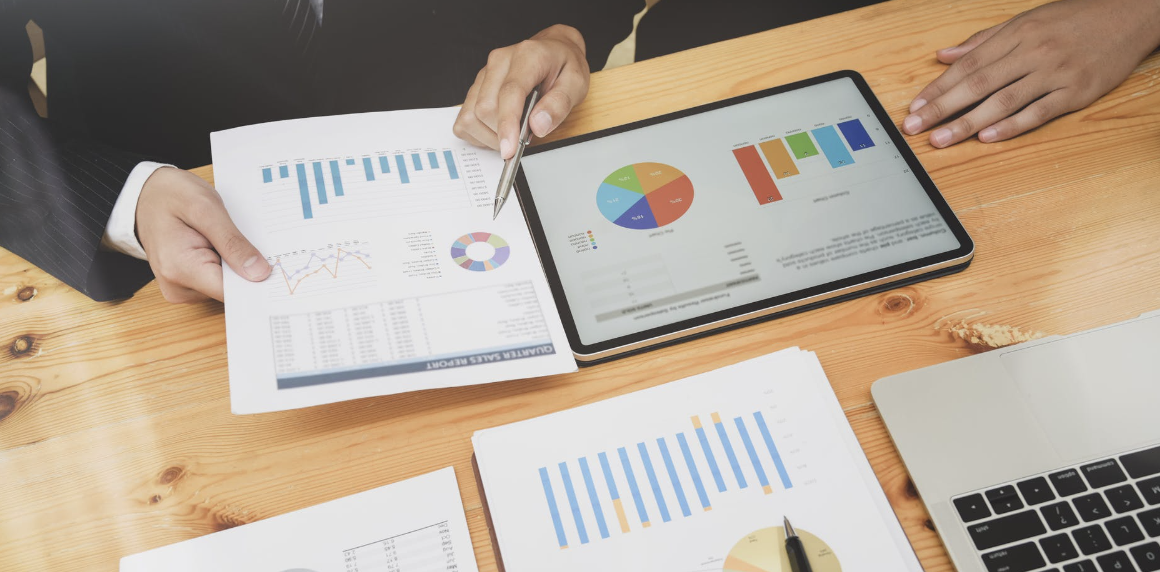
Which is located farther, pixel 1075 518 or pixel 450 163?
pixel 450 163

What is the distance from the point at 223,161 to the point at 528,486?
484 mm

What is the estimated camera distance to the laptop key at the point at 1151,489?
0.51 meters

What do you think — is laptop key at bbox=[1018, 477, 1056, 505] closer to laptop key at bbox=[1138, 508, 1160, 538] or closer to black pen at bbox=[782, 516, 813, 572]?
laptop key at bbox=[1138, 508, 1160, 538]

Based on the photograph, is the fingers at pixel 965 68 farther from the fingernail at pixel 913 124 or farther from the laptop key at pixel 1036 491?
the laptop key at pixel 1036 491

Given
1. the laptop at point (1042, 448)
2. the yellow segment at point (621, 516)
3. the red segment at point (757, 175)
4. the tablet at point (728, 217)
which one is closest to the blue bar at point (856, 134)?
the tablet at point (728, 217)

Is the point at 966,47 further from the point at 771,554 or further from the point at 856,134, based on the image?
the point at 771,554

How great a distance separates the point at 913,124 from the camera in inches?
30.1

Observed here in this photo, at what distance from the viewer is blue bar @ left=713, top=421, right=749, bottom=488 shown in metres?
0.54

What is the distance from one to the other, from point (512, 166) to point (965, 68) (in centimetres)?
57

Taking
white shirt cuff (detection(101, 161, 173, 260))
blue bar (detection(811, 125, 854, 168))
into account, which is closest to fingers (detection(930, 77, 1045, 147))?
blue bar (detection(811, 125, 854, 168))

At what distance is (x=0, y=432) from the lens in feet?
2.01

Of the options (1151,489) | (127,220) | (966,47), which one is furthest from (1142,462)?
(127,220)

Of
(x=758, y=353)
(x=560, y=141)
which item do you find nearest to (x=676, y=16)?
(x=560, y=141)

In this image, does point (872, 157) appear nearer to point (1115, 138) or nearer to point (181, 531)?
point (1115, 138)
